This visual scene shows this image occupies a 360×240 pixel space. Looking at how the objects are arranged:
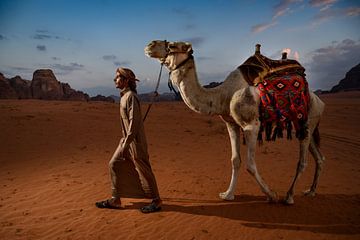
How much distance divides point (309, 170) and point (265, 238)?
468 centimetres

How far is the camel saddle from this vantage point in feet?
17.0

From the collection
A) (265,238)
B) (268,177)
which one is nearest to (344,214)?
(265,238)

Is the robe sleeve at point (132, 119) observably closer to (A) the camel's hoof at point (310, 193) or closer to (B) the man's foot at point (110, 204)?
(B) the man's foot at point (110, 204)

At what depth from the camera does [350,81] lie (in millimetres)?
73125

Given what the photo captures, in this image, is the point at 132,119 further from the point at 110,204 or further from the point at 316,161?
the point at 316,161

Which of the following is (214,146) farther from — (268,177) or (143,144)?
(143,144)

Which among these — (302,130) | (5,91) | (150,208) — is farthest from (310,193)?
(5,91)

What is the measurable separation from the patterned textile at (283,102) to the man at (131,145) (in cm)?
213

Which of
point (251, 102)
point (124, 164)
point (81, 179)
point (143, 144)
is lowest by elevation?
point (81, 179)

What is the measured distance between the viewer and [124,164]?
4938 millimetres

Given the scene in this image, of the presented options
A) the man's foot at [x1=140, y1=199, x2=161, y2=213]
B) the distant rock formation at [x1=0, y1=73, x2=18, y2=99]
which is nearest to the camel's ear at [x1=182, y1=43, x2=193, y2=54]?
the man's foot at [x1=140, y1=199, x2=161, y2=213]

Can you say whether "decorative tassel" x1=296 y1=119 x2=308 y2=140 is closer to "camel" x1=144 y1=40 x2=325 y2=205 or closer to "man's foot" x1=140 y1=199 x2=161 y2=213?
"camel" x1=144 y1=40 x2=325 y2=205

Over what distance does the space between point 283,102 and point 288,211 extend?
1.91 meters

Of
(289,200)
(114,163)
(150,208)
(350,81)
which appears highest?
(350,81)
